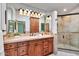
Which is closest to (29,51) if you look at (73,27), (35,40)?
(35,40)

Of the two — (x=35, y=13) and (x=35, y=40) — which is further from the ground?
(x=35, y=13)

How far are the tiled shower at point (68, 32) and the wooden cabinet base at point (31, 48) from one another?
1.82ft

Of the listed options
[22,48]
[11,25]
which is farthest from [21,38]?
[11,25]

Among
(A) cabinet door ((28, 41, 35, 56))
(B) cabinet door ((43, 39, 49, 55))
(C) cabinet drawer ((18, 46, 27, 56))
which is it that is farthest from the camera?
(B) cabinet door ((43, 39, 49, 55))

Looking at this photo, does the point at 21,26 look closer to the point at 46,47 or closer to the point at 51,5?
the point at 51,5

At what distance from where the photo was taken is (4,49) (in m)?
3.01

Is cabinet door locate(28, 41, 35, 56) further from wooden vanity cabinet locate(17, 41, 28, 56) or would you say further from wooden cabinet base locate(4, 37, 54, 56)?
wooden vanity cabinet locate(17, 41, 28, 56)

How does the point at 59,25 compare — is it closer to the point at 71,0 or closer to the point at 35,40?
the point at 35,40

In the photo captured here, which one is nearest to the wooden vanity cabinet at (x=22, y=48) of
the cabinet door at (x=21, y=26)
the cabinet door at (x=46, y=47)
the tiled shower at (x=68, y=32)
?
the cabinet door at (x=21, y=26)

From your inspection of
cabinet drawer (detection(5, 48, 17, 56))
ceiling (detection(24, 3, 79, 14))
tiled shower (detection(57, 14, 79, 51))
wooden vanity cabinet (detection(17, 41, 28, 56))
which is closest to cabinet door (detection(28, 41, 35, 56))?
wooden vanity cabinet (detection(17, 41, 28, 56))

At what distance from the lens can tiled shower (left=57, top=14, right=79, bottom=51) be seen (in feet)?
16.1

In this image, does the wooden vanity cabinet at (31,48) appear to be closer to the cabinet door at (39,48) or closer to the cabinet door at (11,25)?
the cabinet door at (39,48)

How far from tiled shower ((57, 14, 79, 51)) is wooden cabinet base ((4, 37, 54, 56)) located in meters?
0.56

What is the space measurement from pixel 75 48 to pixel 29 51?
6.48 ft
